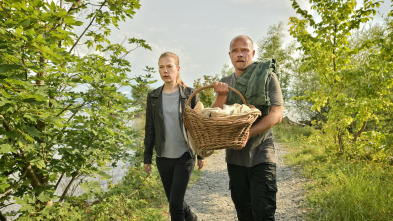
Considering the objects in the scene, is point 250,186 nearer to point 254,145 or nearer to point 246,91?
point 254,145

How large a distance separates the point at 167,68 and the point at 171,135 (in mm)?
748

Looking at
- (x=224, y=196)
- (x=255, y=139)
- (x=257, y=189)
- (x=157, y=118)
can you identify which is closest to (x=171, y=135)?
(x=157, y=118)

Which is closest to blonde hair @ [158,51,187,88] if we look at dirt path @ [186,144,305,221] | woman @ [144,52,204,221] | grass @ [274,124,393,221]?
woman @ [144,52,204,221]

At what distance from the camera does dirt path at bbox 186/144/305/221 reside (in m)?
4.14

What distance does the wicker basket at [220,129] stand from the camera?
166 centimetres

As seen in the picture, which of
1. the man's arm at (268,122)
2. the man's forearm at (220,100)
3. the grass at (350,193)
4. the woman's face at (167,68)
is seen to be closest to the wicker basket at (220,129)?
the man's arm at (268,122)

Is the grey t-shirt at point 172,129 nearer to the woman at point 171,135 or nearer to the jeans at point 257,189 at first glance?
the woman at point 171,135

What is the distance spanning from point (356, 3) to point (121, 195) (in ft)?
20.5

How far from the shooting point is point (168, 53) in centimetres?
279

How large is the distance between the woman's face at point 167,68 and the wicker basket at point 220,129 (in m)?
1.01

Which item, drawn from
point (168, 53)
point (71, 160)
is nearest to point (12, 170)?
point (71, 160)

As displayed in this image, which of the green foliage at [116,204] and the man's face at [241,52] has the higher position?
the man's face at [241,52]

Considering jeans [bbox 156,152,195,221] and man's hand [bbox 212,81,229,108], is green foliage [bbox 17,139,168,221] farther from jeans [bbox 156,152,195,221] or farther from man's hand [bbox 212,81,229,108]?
man's hand [bbox 212,81,229,108]

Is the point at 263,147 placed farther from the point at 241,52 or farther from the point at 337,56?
the point at 337,56
